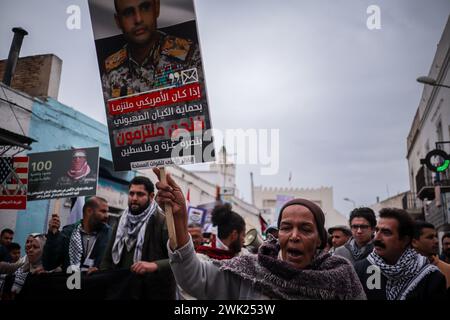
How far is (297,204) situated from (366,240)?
2.60 m

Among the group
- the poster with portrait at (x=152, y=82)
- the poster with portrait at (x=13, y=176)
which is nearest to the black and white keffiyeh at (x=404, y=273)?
the poster with portrait at (x=152, y=82)

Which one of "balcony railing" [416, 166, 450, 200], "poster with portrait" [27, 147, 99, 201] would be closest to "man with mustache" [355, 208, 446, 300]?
"poster with portrait" [27, 147, 99, 201]

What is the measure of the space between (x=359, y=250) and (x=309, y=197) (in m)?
50.6

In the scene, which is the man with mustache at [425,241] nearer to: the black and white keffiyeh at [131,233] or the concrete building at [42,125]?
the black and white keffiyeh at [131,233]

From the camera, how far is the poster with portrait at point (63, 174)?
324 inches

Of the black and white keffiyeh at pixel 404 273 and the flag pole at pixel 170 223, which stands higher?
the flag pole at pixel 170 223

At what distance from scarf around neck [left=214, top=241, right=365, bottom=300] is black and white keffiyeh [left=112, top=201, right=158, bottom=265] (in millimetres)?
1643

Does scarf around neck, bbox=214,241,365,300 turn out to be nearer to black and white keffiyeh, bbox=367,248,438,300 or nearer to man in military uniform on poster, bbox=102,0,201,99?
black and white keffiyeh, bbox=367,248,438,300

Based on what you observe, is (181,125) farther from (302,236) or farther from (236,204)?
(236,204)

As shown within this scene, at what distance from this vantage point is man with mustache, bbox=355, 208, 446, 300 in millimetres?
2873

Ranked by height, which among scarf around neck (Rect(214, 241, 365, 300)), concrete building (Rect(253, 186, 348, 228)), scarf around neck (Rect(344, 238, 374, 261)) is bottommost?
scarf around neck (Rect(214, 241, 365, 300))

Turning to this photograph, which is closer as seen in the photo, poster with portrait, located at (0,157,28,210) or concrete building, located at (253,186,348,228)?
poster with portrait, located at (0,157,28,210)

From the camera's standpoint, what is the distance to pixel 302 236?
217 cm
